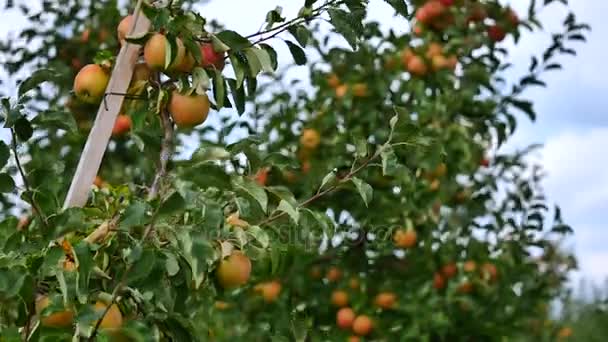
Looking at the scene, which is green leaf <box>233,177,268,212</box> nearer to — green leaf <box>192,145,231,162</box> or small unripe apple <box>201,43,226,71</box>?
green leaf <box>192,145,231,162</box>

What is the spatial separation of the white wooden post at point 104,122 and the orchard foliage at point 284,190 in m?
0.02

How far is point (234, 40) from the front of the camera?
4.80 ft

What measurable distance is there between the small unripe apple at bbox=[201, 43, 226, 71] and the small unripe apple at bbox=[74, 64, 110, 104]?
163mm

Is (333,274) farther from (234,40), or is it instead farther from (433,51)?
(234,40)

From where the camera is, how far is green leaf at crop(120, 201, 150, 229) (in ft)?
4.20

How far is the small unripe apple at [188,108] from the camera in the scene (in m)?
1.47

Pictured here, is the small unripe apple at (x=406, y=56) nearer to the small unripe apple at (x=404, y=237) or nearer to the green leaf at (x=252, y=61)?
the small unripe apple at (x=404, y=237)

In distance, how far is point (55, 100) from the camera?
3707 millimetres

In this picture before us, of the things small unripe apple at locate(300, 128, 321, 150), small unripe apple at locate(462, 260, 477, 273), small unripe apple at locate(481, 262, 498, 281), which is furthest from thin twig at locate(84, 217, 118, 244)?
small unripe apple at locate(481, 262, 498, 281)

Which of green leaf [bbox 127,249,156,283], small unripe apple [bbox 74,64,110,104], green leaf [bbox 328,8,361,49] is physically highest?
green leaf [bbox 328,8,361,49]

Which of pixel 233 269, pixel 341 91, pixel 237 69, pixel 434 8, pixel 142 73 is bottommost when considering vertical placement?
pixel 233 269

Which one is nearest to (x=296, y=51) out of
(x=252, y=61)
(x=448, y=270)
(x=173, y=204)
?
(x=252, y=61)

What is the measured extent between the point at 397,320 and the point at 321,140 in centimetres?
70

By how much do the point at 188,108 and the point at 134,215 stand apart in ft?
0.81
